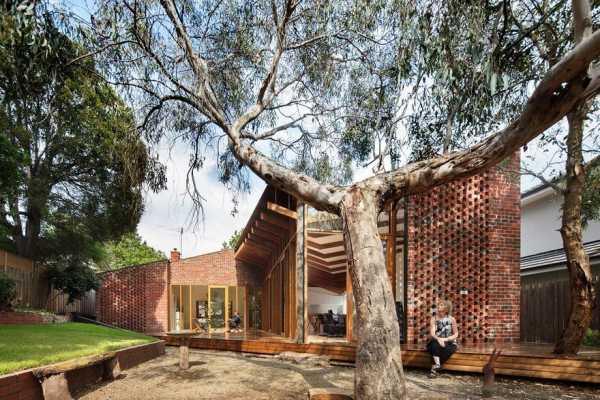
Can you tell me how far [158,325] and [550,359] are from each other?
48.7 feet

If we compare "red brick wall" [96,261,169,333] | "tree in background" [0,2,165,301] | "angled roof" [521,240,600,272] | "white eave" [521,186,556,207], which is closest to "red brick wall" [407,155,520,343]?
"angled roof" [521,240,600,272]

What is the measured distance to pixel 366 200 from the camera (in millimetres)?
5086

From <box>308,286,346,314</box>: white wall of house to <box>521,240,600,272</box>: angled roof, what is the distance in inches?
365

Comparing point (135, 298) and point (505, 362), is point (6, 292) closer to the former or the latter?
point (135, 298)

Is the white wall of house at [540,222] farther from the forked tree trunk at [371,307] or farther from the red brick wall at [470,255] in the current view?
the forked tree trunk at [371,307]

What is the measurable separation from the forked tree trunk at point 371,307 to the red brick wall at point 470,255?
15.4 ft

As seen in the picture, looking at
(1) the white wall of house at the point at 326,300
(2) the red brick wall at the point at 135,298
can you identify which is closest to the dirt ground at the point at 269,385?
(2) the red brick wall at the point at 135,298

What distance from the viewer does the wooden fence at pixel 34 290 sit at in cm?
1373

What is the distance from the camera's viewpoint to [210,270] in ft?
63.0

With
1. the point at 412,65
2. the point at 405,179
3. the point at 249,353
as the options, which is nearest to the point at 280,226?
the point at 249,353

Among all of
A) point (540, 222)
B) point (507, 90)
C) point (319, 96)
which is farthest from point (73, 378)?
point (540, 222)

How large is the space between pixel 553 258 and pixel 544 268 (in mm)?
760

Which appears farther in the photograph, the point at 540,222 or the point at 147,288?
the point at 147,288

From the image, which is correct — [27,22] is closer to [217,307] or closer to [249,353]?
[249,353]
